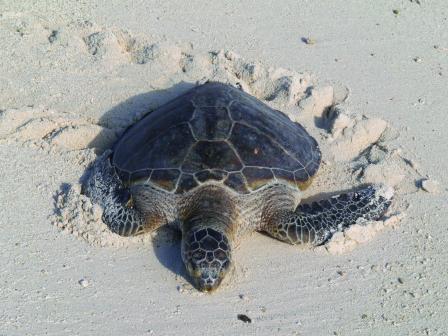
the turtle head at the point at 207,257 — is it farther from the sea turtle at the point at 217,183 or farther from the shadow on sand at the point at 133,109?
the shadow on sand at the point at 133,109

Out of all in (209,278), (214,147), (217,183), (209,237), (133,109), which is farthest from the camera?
(133,109)

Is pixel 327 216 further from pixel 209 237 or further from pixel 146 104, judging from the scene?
pixel 146 104

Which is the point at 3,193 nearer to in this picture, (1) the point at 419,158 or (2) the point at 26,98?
(2) the point at 26,98

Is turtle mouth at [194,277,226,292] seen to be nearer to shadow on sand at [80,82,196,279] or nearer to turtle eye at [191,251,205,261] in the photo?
turtle eye at [191,251,205,261]

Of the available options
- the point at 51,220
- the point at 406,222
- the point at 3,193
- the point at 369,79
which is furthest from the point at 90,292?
the point at 369,79

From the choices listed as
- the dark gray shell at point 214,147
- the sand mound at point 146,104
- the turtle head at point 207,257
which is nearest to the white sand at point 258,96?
the sand mound at point 146,104

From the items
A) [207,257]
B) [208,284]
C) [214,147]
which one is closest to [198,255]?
[207,257]
